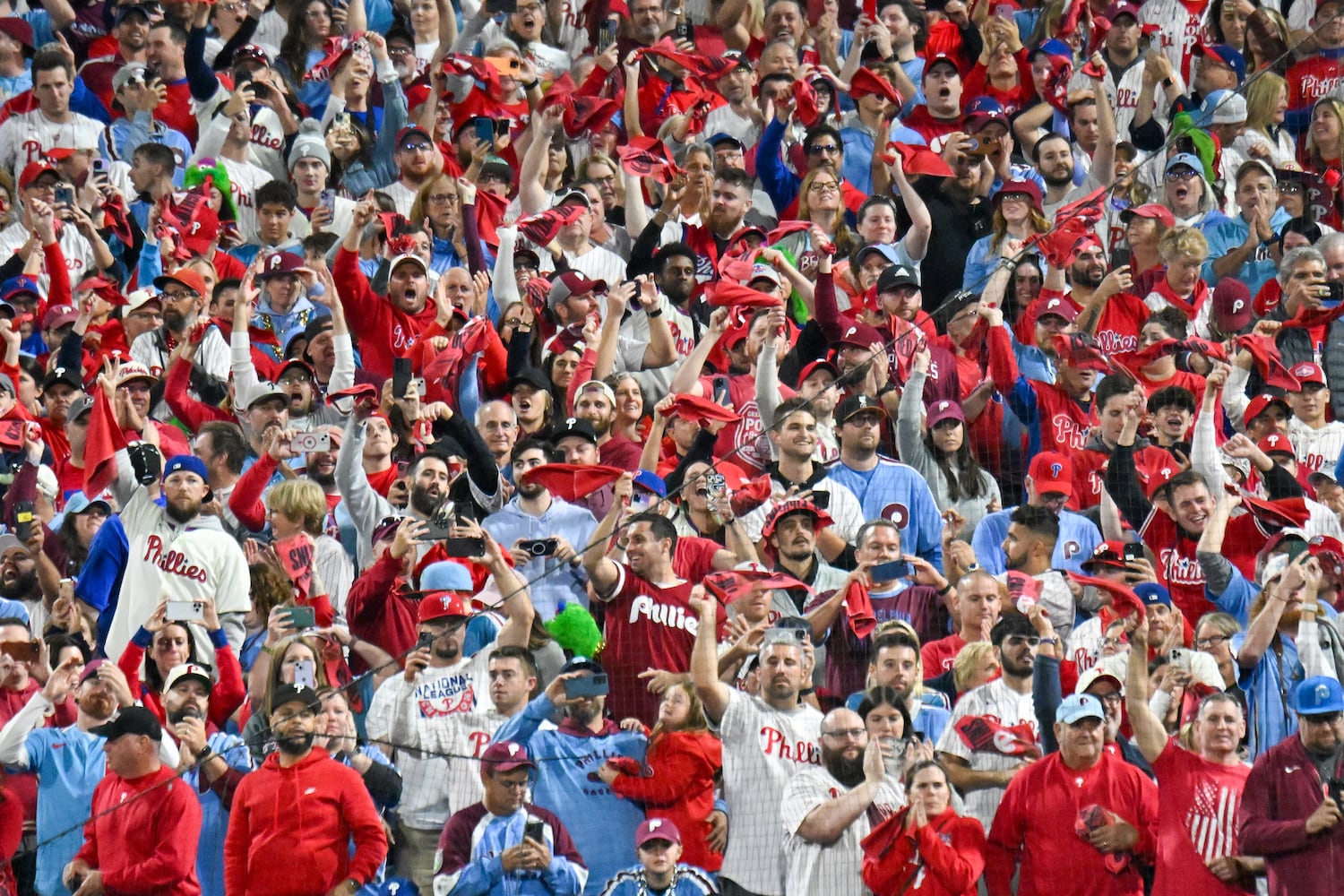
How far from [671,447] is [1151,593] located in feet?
7.17

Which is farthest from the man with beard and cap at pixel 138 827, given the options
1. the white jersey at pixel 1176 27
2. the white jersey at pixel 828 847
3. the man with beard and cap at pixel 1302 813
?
the white jersey at pixel 1176 27

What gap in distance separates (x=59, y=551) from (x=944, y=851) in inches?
155

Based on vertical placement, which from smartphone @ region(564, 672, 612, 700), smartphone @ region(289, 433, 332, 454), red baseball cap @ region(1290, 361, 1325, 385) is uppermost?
red baseball cap @ region(1290, 361, 1325, 385)

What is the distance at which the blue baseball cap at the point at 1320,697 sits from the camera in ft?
26.8

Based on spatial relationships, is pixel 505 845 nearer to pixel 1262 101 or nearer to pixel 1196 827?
pixel 1196 827

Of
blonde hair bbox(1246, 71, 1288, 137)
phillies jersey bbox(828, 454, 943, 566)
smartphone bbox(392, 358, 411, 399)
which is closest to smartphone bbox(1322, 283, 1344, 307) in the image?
blonde hair bbox(1246, 71, 1288, 137)

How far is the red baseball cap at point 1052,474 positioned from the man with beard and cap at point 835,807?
62.6 inches

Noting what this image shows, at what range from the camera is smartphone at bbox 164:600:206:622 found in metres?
9.29

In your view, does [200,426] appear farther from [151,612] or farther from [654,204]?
[654,204]

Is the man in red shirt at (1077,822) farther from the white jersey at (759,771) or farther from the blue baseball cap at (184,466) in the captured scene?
the blue baseball cap at (184,466)

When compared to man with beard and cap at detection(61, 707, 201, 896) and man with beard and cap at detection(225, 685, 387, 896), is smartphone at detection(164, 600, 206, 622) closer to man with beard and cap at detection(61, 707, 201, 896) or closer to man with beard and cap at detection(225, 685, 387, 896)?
man with beard and cap at detection(61, 707, 201, 896)

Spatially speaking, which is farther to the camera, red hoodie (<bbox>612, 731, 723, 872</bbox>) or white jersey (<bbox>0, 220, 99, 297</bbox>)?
white jersey (<bbox>0, 220, 99, 297</bbox>)

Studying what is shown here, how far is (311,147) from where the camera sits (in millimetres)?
12609

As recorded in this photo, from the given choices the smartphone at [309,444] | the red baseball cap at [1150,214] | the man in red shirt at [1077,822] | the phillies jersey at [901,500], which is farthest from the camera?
the red baseball cap at [1150,214]
